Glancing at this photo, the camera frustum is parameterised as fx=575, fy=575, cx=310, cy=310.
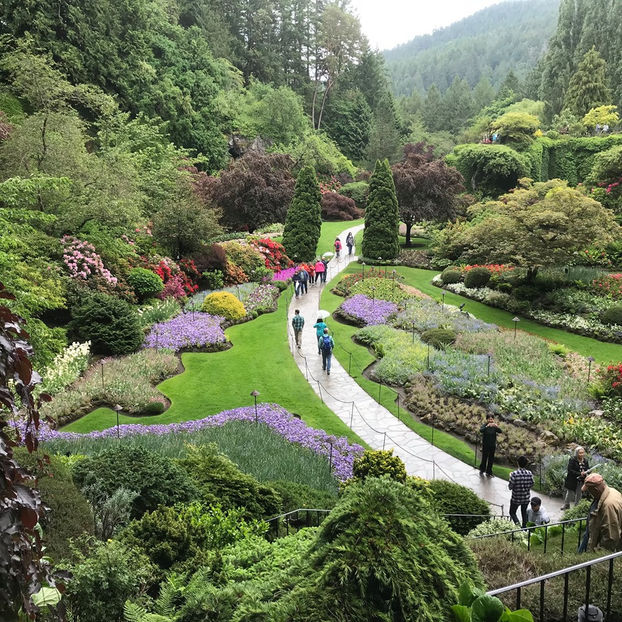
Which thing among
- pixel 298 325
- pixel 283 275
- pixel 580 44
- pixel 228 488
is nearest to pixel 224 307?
pixel 298 325

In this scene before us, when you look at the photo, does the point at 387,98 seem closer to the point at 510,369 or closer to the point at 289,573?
the point at 510,369

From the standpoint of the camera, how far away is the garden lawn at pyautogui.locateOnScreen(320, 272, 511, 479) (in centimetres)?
1262

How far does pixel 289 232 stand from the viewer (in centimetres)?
2950

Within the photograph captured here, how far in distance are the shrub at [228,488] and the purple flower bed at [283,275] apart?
60.2 ft

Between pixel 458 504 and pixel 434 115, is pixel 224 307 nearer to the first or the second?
pixel 458 504

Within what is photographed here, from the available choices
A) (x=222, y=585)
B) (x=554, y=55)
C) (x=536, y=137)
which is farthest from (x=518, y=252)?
(x=554, y=55)

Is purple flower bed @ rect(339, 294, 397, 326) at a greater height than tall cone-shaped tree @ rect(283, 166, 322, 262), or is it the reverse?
tall cone-shaped tree @ rect(283, 166, 322, 262)

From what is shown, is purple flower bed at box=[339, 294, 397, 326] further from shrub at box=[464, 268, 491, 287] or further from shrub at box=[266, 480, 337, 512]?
shrub at box=[266, 480, 337, 512]

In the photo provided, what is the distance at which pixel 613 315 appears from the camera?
20.1 metres

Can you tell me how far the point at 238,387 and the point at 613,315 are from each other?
13527 millimetres

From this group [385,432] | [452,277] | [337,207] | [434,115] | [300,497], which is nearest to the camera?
[300,497]

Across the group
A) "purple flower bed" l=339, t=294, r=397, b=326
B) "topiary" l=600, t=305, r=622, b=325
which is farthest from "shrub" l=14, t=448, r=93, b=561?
"topiary" l=600, t=305, r=622, b=325

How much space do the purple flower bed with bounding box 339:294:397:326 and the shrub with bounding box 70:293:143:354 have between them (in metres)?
8.04

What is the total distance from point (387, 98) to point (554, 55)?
1630cm
